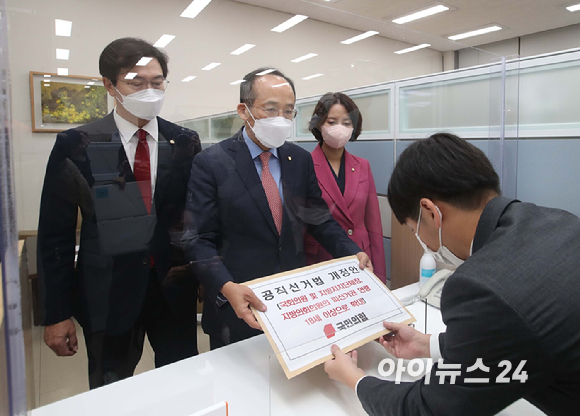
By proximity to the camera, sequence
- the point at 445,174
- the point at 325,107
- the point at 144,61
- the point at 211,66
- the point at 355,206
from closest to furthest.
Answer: the point at 445,174 < the point at 144,61 < the point at 211,66 < the point at 325,107 < the point at 355,206

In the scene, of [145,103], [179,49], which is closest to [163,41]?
[179,49]

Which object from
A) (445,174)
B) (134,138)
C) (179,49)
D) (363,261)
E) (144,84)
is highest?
(179,49)

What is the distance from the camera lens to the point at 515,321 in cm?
59

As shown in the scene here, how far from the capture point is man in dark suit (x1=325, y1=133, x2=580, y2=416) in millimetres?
595

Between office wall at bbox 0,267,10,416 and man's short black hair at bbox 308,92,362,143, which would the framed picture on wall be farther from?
man's short black hair at bbox 308,92,362,143

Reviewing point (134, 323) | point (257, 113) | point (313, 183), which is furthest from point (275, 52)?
point (134, 323)

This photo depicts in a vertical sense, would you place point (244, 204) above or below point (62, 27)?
below

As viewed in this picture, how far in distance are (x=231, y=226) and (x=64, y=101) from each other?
1.73ft

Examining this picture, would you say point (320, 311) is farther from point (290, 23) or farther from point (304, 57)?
point (290, 23)

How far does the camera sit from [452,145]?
2.85ft

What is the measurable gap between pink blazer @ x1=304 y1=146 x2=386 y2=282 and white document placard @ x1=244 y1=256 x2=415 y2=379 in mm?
161

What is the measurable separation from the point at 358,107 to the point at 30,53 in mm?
1097

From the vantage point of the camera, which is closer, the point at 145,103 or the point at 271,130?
the point at 145,103

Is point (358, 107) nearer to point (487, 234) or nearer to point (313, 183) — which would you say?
point (313, 183)
